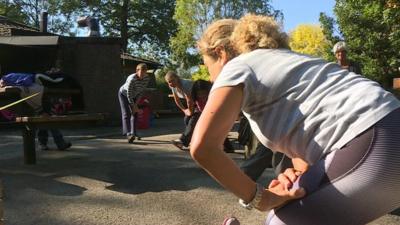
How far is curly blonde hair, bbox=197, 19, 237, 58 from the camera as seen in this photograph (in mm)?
2332

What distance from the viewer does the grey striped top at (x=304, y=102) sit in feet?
6.91

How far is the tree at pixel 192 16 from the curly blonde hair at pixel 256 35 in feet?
141

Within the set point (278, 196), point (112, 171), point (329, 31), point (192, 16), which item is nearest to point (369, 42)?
point (329, 31)

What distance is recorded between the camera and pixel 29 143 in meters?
8.28

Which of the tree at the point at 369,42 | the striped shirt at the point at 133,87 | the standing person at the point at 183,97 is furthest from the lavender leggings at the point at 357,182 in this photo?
the tree at the point at 369,42

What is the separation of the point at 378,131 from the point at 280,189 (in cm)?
42

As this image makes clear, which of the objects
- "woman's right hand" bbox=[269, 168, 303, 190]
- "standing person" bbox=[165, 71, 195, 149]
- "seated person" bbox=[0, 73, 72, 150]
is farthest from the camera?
"standing person" bbox=[165, 71, 195, 149]

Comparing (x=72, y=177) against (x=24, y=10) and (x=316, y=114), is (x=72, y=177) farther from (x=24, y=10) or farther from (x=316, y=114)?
(x=24, y=10)

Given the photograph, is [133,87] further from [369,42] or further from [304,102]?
[369,42]

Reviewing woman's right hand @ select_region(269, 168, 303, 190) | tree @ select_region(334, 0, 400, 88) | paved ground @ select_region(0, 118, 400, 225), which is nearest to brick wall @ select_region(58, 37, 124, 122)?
paved ground @ select_region(0, 118, 400, 225)

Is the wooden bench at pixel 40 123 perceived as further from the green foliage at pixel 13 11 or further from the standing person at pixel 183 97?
the green foliage at pixel 13 11

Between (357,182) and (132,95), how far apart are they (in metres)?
10.1

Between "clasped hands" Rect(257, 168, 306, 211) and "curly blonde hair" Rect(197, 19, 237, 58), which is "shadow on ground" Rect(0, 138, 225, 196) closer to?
"curly blonde hair" Rect(197, 19, 237, 58)

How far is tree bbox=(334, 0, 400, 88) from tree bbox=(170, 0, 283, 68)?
924 inches
